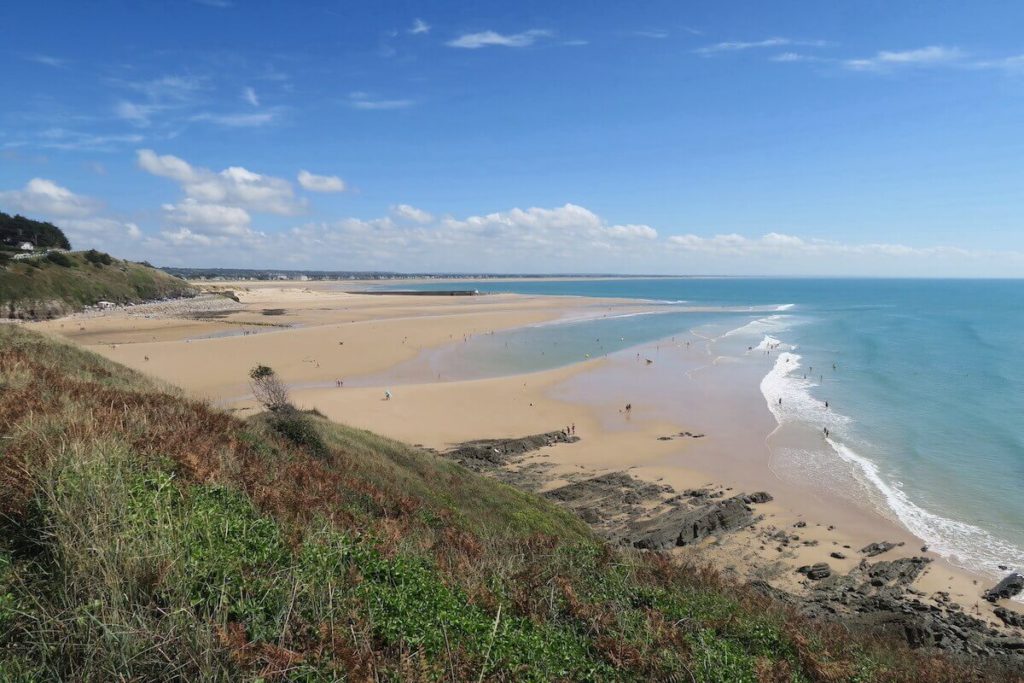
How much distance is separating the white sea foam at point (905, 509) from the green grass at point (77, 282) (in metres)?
76.1

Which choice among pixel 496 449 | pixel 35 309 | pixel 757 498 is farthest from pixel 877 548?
pixel 35 309

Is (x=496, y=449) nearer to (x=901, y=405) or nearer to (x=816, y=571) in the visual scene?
(x=816, y=571)

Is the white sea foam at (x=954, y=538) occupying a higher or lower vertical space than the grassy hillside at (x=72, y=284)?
lower

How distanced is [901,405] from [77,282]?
93.4 metres

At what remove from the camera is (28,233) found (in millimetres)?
94312

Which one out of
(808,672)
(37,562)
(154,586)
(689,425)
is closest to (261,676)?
(154,586)

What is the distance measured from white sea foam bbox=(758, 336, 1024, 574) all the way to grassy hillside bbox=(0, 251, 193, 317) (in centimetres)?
7586

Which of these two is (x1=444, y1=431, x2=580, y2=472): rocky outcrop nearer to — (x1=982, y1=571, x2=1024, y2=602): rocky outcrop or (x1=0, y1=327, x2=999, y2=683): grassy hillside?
(x1=0, y1=327, x2=999, y2=683): grassy hillside

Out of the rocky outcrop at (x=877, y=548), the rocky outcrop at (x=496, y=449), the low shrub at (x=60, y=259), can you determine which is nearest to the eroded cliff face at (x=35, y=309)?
the low shrub at (x=60, y=259)

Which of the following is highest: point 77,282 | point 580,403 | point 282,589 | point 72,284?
point 77,282

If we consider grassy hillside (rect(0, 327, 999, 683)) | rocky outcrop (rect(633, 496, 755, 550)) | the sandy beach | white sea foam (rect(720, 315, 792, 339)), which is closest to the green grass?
the sandy beach

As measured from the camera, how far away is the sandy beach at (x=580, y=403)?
57.4 ft

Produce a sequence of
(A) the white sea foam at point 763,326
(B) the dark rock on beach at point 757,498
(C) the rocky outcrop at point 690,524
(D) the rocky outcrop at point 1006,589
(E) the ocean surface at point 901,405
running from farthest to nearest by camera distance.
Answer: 1. (A) the white sea foam at point 763,326
2. (B) the dark rock on beach at point 757,498
3. (E) the ocean surface at point 901,405
4. (C) the rocky outcrop at point 690,524
5. (D) the rocky outcrop at point 1006,589

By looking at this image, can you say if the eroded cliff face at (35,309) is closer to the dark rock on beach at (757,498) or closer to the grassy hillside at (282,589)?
the grassy hillside at (282,589)
